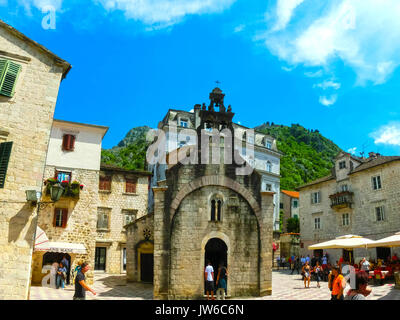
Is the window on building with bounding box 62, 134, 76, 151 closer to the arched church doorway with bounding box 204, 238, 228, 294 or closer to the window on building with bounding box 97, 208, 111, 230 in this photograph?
the window on building with bounding box 97, 208, 111, 230

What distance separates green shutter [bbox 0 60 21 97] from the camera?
40.0 ft

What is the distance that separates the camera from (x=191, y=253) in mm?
16078

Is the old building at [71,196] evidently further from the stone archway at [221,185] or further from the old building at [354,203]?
the old building at [354,203]

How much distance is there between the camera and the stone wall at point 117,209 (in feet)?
96.6

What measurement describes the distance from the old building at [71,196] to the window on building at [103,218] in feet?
22.0

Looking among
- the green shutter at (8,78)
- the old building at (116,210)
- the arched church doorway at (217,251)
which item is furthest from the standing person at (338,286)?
the old building at (116,210)

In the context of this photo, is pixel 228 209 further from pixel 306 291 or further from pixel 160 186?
pixel 306 291

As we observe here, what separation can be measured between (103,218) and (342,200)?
23.2m

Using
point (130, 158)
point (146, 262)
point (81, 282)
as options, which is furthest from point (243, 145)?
point (81, 282)

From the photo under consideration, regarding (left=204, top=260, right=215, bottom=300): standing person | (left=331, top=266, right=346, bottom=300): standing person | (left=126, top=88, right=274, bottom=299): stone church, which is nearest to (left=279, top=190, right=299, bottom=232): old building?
(left=126, top=88, right=274, bottom=299): stone church

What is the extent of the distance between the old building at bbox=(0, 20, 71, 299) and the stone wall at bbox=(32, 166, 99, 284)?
1050 cm
